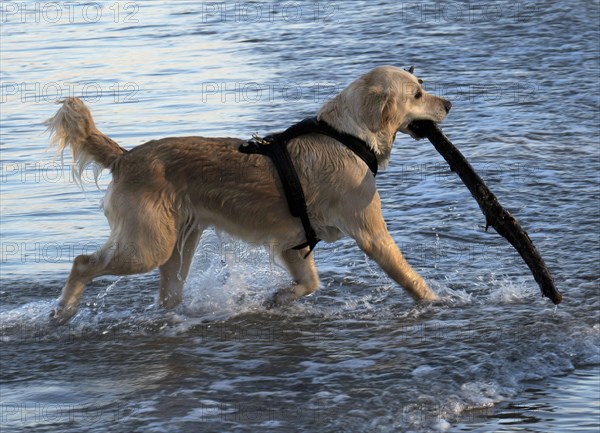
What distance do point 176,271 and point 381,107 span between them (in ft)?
5.71

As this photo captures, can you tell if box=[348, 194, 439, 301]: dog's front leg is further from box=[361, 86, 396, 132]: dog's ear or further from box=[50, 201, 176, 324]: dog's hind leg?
box=[50, 201, 176, 324]: dog's hind leg

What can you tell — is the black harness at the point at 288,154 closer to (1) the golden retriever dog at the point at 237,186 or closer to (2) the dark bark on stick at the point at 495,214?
(1) the golden retriever dog at the point at 237,186

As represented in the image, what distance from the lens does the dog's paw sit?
738cm

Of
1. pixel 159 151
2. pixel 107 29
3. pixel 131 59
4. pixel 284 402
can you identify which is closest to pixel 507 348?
pixel 284 402

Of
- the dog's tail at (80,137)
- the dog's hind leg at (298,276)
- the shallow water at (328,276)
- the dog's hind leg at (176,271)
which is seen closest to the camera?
the shallow water at (328,276)

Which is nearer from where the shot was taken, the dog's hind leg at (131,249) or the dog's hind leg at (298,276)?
the dog's hind leg at (131,249)

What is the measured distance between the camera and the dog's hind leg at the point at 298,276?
25.2ft

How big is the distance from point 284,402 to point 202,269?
2.60 metres

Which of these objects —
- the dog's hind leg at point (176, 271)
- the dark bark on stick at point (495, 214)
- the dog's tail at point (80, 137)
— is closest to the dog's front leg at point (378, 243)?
the dark bark on stick at point (495, 214)

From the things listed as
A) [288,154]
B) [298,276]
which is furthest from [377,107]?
[298,276]

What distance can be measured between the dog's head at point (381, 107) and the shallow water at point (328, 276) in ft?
3.70

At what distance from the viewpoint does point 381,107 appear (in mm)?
7238

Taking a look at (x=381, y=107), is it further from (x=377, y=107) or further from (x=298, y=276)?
(x=298, y=276)

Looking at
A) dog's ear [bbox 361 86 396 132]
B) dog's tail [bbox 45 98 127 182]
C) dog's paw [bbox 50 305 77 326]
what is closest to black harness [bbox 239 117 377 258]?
dog's ear [bbox 361 86 396 132]
